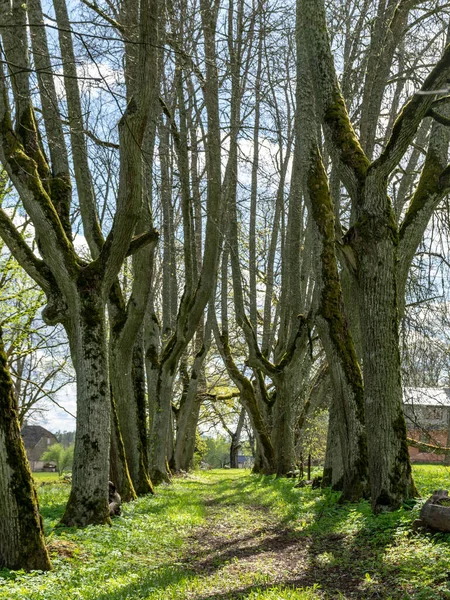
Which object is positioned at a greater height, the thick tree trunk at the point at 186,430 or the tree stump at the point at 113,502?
the thick tree trunk at the point at 186,430

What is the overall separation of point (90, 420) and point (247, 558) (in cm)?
293

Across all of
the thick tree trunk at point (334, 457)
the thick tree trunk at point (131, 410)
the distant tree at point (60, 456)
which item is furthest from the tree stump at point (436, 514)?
the distant tree at point (60, 456)

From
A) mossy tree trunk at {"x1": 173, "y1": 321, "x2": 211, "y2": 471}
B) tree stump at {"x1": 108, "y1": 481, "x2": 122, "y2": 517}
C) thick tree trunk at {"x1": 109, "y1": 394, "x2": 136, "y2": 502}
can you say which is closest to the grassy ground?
tree stump at {"x1": 108, "y1": 481, "x2": 122, "y2": 517}

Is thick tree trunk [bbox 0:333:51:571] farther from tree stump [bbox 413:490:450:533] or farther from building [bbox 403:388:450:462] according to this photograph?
building [bbox 403:388:450:462]

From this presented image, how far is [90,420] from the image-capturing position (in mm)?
8484

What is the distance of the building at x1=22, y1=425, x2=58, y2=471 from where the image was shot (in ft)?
242

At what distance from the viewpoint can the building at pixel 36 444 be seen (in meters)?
73.8

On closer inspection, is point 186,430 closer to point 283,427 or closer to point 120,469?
point 283,427

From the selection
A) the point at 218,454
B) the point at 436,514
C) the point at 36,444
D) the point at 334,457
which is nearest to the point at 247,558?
the point at 436,514

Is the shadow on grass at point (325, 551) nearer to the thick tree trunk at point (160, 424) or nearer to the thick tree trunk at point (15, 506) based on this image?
the thick tree trunk at point (15, 506)

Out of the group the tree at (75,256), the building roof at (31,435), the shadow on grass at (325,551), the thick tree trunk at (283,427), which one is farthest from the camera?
the building roof at (31,435)

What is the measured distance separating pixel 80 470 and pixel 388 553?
4415 millimetres

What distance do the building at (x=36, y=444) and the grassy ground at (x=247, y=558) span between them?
207 feet

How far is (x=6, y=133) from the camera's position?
330 inches
